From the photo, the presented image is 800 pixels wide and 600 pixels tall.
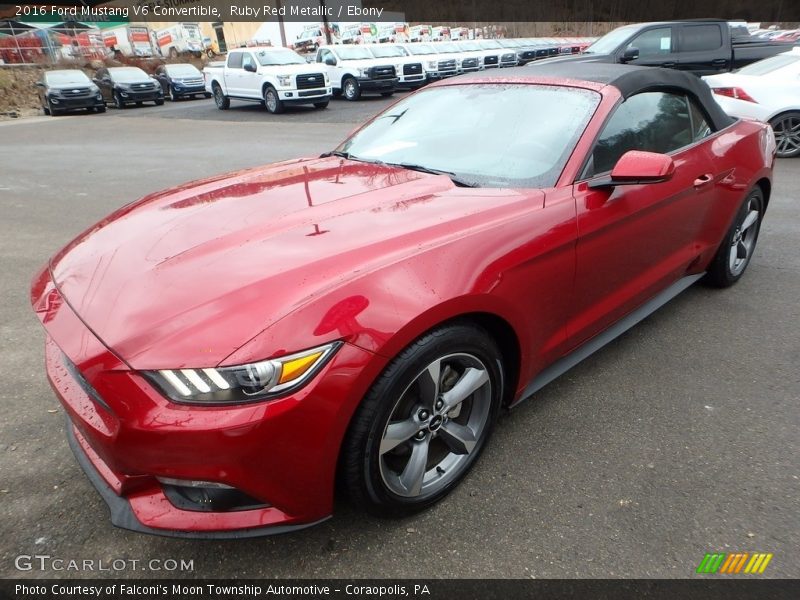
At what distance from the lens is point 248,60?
17609mm

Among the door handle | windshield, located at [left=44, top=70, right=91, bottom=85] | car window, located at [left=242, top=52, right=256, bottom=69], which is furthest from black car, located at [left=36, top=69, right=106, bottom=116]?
the door handle

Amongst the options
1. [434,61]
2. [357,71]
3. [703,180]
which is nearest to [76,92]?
[357,71]

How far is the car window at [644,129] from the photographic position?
2.64 metres

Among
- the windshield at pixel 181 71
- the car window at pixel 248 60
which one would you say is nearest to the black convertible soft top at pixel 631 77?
the car window at pixel 248 60

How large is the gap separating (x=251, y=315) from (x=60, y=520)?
1.26 meters

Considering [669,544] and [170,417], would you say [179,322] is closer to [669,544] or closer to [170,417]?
[170,417]

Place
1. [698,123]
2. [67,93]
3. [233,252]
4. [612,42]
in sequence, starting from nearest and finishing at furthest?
[233,252], [698,123], [612,42], [67,93]

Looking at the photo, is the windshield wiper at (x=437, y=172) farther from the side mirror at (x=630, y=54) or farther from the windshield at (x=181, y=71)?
the windshield at (x=181, y=71)

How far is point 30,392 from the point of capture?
9.64 ft

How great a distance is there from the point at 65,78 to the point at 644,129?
80.2ft

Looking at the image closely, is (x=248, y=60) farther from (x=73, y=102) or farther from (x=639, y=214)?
(x=639, y=214)

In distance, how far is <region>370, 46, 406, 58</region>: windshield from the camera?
1977cm

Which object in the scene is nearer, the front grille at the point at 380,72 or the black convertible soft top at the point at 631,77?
the black convertible soft top at the point at 631,77

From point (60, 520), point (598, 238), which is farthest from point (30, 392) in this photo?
point (598, 238)
